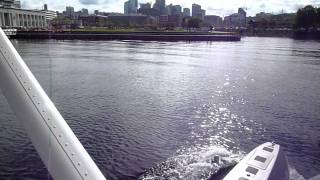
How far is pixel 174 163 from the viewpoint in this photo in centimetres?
2469

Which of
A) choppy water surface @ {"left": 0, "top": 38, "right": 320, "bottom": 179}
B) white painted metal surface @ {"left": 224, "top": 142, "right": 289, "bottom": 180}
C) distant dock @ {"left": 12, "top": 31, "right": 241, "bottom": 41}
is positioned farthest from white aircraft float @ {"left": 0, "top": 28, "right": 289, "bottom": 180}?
distant dock @ {"left": 12, "top": 31, "right": 241, "bottom": 41}

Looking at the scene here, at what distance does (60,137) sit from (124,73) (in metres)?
60.5

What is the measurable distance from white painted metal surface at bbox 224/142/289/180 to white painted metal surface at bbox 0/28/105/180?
44.1ft

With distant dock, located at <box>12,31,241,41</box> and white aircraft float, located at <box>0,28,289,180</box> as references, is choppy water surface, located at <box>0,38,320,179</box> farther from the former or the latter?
distant dock, located at <box>12,31,241,41</box>

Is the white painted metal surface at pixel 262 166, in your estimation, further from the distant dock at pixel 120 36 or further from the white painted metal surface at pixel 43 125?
the distant dock at pixel 120 36

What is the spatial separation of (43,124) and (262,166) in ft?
52.1

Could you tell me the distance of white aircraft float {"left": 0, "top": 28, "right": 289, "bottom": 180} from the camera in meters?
6.35

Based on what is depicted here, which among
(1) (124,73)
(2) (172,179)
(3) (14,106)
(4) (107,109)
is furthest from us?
(1) (124,73)

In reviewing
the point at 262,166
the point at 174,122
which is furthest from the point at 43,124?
the point at 174,122

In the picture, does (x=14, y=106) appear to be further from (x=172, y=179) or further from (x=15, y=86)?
(x=172, y=179)

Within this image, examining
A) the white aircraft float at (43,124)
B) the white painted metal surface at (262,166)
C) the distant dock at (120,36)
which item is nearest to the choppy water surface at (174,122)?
the white painted metal surface at (262,166)

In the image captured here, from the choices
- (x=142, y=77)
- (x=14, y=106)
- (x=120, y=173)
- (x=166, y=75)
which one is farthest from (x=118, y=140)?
(x=166, y=75)

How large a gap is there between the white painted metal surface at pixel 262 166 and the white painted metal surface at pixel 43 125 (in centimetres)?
1343

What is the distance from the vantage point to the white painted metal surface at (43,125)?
635 centimetres
